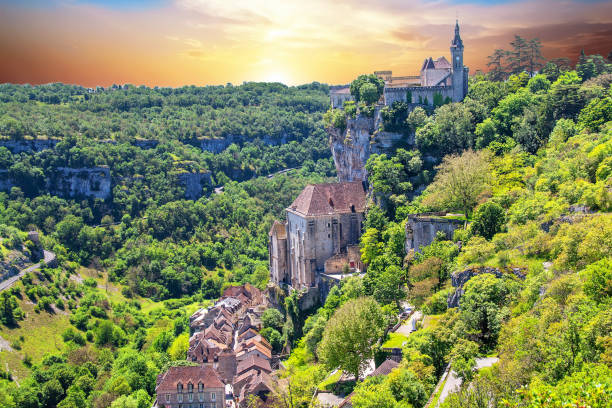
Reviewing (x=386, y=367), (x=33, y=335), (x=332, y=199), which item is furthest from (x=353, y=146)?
(x=33, y=335)

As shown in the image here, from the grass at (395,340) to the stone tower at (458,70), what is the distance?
110 ft

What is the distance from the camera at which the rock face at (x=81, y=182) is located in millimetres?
116750

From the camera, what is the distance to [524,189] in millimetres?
44594

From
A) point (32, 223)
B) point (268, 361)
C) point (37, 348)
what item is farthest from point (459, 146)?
point (32, 223)

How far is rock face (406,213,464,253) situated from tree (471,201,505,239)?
17.1 feet

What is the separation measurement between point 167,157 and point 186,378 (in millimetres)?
86589

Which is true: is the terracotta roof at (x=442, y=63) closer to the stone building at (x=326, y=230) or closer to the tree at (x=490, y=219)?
the stone building at (x=326, y=230)

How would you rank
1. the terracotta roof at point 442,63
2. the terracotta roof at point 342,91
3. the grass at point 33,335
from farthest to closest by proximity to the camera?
1. the terracotta roof at point 342,91
2. the terracotta roof at point 442,63
3. the grass at point 33,335

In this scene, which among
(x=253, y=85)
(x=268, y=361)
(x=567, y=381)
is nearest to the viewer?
(x=567, y=381)

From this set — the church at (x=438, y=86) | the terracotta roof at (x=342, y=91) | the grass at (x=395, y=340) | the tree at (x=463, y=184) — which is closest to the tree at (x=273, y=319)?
the tree at (x=463, y=184)

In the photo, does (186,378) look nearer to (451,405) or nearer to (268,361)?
(268,361)

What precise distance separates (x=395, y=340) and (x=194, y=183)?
313 feet

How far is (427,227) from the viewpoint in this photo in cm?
4812

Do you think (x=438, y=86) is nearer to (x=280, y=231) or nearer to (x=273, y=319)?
(x=280, y=231)
